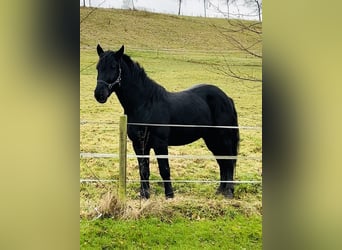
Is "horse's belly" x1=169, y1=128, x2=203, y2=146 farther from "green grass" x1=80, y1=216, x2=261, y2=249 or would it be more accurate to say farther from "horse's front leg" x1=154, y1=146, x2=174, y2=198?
"green grass" x1=80, y1=216, x2=261, y2=249

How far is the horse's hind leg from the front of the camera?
3.98 meters

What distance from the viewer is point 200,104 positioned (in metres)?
3.99

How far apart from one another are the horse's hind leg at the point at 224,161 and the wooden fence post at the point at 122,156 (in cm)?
68

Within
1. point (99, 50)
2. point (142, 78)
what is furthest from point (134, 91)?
point (99, 50)

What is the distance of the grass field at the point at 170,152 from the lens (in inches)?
146

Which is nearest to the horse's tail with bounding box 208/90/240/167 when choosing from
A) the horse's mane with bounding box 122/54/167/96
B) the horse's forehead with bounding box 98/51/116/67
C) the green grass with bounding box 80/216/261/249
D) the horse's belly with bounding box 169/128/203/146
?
the horse's belly with bounding box 169/128/203/146

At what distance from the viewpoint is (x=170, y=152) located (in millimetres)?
3906

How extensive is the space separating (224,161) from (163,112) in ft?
2.15
